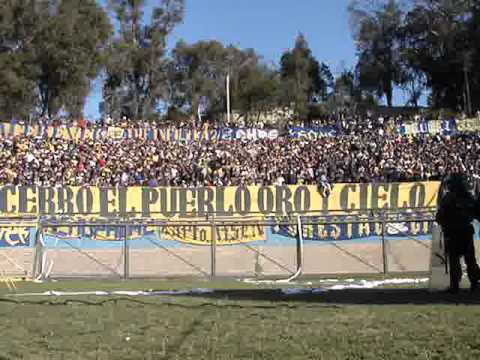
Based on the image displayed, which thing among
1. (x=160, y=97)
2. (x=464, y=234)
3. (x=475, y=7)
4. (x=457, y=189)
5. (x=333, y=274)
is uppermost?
Answer: (x=475, y=7)

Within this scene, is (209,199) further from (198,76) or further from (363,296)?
(198,76)

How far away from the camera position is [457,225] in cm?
894

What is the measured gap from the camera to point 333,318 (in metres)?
A: 7.27

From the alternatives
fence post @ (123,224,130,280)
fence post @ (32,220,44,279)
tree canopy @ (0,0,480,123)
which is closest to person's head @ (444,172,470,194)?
fence post @ (123,224,130,280)

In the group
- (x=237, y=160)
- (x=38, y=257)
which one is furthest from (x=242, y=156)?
(x=38, y=257)

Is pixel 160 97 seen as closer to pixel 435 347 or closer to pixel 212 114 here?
pixel 212 114

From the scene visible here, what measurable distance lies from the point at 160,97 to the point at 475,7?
33.2m

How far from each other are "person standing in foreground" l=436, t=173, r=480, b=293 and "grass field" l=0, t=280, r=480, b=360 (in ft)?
1.53

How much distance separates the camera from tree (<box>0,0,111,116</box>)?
54.5 meters

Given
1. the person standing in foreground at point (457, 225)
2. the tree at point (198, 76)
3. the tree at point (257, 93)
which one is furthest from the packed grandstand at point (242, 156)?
the tree at point (198, 76)

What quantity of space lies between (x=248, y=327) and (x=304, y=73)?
67.8 metres

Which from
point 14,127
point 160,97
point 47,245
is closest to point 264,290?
point 47,245

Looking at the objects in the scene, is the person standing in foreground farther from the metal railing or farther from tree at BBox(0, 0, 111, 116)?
tree at BBox(0, 0, 111, 116)

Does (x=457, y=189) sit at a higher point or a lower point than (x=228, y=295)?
higher
